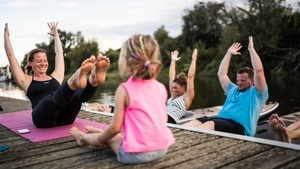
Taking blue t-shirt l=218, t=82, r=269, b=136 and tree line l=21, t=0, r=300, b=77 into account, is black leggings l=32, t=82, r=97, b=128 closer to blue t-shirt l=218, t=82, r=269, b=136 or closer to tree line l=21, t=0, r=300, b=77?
blue t-shirt l=218, t=82, r=269, b=136

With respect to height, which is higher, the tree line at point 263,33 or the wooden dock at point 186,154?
the tree line at point 263,33

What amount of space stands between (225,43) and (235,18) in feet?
8.71

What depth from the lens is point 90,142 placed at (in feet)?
8.64

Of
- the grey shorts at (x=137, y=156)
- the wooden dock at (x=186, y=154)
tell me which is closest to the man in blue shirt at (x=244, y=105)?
the wooden dock at (x=186, y=154)

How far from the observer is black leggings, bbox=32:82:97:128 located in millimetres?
3021

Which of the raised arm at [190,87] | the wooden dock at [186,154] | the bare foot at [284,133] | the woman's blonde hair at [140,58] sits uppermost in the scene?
the woman's blonde hair at [140,58]

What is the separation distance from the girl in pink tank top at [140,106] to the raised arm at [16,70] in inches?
77.6

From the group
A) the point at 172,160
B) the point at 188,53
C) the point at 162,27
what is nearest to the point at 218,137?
the point at 172,160

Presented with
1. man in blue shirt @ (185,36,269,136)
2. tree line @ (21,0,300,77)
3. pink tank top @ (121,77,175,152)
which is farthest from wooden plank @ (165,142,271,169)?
tree line @ (21,0,300,77)

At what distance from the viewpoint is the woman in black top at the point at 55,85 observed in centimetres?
300

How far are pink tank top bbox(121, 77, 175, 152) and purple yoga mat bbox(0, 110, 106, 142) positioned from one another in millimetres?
1266

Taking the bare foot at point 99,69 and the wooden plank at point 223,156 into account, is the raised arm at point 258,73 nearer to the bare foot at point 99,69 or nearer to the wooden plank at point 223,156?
the wooden plank at point 223,156

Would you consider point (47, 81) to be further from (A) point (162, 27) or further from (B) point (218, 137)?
(A) point (162, 27)

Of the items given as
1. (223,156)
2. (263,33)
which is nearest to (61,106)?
(223,156)
